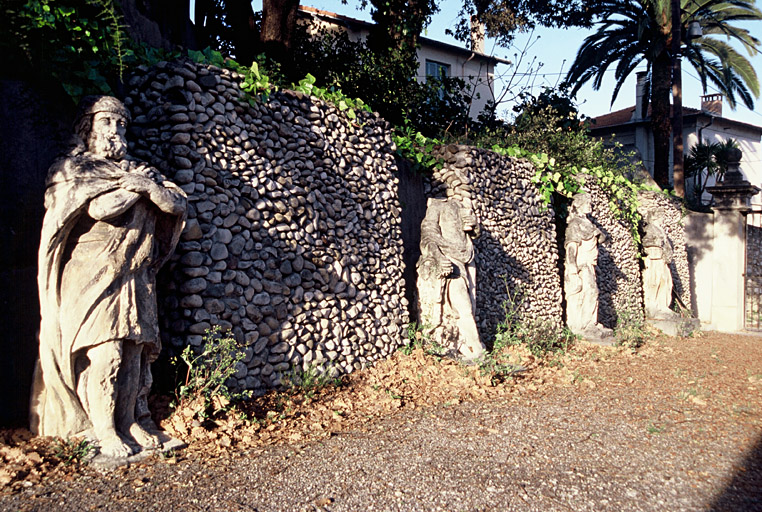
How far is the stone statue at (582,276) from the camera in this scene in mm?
10320

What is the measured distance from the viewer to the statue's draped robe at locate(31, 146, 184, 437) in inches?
151

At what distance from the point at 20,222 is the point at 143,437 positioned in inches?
74.8

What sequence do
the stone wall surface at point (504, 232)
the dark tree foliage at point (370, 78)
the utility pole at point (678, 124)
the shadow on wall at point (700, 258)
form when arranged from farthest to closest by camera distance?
1. the utility pole at point (678, 124)
2. the shadow on wall at point (700, 258)
3. the dark tree foliage at point (370, 78)
4. the stone wall surface at point (504, 232)

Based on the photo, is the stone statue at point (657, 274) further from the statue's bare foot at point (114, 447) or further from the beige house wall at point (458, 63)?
the statue's bare foot at point (114, 447)

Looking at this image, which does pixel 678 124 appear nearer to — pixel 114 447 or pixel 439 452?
pixel 439 452

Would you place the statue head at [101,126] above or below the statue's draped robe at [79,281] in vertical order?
above

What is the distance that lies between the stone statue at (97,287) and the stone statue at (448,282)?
3.92 meters

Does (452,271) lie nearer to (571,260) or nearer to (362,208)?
(362,208)

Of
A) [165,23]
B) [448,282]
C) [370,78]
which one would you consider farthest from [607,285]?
[165,23]

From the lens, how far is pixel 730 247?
49.4ft

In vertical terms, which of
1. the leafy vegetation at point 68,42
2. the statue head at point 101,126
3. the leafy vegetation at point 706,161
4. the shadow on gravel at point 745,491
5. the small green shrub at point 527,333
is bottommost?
the shadow on gravel at point 745,491

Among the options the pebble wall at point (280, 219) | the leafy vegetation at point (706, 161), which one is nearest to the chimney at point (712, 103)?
the leafy vegetation at point (706, 161)

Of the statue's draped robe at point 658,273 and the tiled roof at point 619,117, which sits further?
the tiled roof at point 619,117

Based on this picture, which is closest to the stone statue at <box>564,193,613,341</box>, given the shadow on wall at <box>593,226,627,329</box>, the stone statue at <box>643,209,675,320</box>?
the shadow on wall at <box>593,226,627,329</box>
